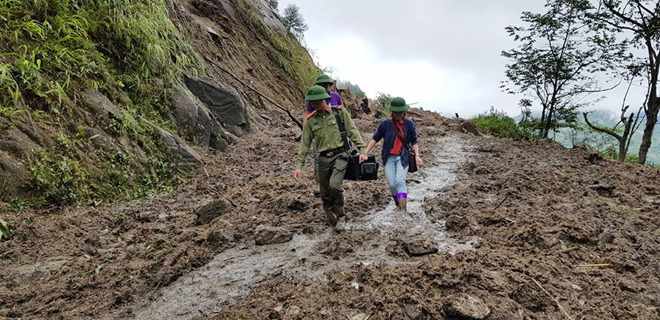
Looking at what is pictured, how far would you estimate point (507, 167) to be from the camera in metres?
8.94

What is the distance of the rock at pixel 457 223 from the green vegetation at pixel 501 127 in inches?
498

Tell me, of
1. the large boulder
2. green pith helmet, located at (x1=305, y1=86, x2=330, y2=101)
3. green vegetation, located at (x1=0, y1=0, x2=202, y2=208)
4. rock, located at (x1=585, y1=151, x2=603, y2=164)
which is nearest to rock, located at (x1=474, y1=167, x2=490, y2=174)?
rock, located at (x1=585, y1=151, x2=603, y2=164)

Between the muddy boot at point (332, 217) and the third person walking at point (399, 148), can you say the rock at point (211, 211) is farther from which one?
the third person walking at point (399, 148)

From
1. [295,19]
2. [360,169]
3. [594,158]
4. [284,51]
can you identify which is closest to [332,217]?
[360,169]

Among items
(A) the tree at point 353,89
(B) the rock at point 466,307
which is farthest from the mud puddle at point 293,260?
(A) the tree at point 353,89

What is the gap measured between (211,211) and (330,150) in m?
1.82

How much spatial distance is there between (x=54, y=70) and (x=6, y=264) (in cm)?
345

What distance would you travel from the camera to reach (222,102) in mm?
9984

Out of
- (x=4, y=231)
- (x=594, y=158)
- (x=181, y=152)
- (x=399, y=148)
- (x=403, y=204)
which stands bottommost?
(x=4, y=231)

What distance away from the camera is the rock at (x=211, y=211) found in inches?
208

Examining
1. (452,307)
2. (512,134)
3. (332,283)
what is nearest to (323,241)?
(332,283)

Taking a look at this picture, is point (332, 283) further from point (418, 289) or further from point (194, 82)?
point (194, 82)

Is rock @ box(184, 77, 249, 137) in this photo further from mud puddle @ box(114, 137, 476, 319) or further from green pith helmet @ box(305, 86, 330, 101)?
green pith helmet @ box(305, 86, 330, 101)

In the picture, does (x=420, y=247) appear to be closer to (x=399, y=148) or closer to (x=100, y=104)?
(x=399, y=148)
